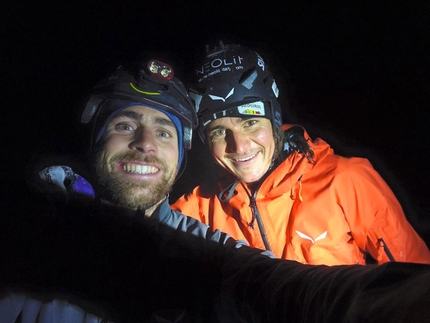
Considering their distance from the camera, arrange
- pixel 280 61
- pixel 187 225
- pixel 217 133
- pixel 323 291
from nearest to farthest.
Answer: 1. pixel 323 291
2. pixel 187 225
3. pixel 217 133
4. pixel 280 61

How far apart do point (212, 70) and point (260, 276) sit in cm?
94

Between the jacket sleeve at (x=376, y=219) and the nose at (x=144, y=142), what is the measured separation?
0.75m

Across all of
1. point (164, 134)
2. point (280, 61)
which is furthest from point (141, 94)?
point (280, 61)

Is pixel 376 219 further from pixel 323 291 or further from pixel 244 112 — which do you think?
pixel 323 291

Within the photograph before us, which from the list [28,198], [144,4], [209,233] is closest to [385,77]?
[209,233]

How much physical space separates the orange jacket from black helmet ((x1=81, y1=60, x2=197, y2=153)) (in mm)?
428

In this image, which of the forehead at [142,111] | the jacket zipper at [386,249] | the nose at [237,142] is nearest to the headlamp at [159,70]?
the forehead at [142,111]

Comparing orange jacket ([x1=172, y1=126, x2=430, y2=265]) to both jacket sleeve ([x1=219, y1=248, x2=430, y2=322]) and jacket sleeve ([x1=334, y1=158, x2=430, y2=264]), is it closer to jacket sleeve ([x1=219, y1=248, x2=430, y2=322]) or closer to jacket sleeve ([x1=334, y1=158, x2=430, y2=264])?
jacket sleeve ([x1=334, y1=158, x2=430, y2=264])

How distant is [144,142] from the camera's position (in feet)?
4.14

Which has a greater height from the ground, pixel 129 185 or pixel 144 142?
pixel 144 142

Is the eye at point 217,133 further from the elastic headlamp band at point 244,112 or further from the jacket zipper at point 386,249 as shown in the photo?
the jacket zipper at point 386,249

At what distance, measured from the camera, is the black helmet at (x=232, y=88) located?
132 cm

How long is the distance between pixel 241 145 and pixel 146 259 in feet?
1.95

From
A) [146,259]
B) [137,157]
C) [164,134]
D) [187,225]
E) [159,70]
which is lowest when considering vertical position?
[146,259]
